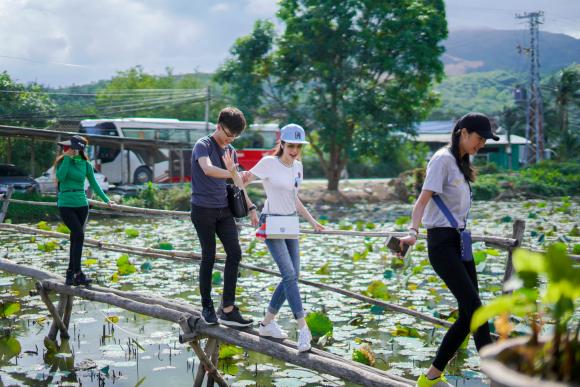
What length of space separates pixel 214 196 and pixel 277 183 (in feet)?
1.48

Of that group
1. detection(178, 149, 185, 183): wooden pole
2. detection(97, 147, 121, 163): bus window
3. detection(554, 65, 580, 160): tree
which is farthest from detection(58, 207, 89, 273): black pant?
detection(554, 65, 580, 160): tree

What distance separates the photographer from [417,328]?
6.59 metres

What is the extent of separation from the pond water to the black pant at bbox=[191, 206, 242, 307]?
0.92m

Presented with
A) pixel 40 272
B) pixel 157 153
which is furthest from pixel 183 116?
pixel 40 272

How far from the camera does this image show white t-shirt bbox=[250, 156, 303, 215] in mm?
4211

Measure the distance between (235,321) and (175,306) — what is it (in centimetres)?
88

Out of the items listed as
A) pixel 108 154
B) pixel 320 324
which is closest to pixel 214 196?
pixel 320 324

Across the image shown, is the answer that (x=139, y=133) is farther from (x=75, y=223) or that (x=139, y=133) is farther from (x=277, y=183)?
(x=277, y=183)

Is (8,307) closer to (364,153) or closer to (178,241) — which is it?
(178,241)

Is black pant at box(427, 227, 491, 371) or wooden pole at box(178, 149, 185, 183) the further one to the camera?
wooden pole at box(178, 149, 185, 183)

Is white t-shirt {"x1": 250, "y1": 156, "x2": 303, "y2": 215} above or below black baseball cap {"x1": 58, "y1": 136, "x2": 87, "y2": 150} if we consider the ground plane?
below

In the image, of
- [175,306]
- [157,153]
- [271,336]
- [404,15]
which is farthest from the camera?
[157,153]

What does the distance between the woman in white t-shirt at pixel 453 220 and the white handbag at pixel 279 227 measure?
786 mm

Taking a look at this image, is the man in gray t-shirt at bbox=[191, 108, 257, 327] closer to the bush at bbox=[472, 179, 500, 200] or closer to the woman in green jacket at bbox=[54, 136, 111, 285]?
the woman in green jacket at bbox=[54, 136, 111, 285]
